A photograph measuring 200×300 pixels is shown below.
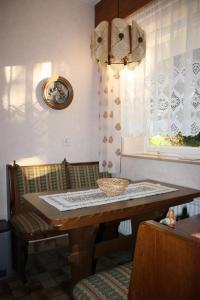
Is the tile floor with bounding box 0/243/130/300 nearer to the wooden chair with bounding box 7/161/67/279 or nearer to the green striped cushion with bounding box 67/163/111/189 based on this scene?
the wooden chair with bounding box 7/161/67/279

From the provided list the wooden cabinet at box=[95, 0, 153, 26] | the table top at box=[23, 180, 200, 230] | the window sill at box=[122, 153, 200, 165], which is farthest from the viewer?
the wooden cabinet at box=[95, 0, 153, 26]

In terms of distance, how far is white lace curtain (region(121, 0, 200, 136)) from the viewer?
217 centimetres

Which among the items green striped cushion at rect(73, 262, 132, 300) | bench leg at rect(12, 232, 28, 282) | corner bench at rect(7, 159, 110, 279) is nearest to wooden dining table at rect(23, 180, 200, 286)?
green striped cushion at rect(73, 262, 132, 300)

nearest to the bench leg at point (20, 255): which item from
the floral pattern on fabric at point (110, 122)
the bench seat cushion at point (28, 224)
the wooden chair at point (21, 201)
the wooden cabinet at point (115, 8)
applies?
the wooden chair at point (21, 201)

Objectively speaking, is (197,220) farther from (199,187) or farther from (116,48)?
(116,48)

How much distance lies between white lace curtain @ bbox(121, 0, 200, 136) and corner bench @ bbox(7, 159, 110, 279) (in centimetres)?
77

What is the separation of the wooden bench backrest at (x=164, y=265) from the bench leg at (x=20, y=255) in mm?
1458

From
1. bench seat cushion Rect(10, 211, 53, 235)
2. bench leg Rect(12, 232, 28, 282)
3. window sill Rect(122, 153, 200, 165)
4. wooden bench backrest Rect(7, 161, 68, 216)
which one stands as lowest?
bench leg Rect(12, 232, 28, 282)

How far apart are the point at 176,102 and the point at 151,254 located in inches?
65.9

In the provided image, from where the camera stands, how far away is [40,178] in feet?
8.96

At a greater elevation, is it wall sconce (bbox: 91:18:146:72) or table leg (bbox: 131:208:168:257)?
wall sconce (bbox: 91:18:146:72)

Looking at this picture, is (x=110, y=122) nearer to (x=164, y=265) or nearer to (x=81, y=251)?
(x=81, y=251)

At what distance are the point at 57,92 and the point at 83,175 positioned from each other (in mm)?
1050

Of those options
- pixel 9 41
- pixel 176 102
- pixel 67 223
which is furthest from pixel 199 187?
pixel 9 41
